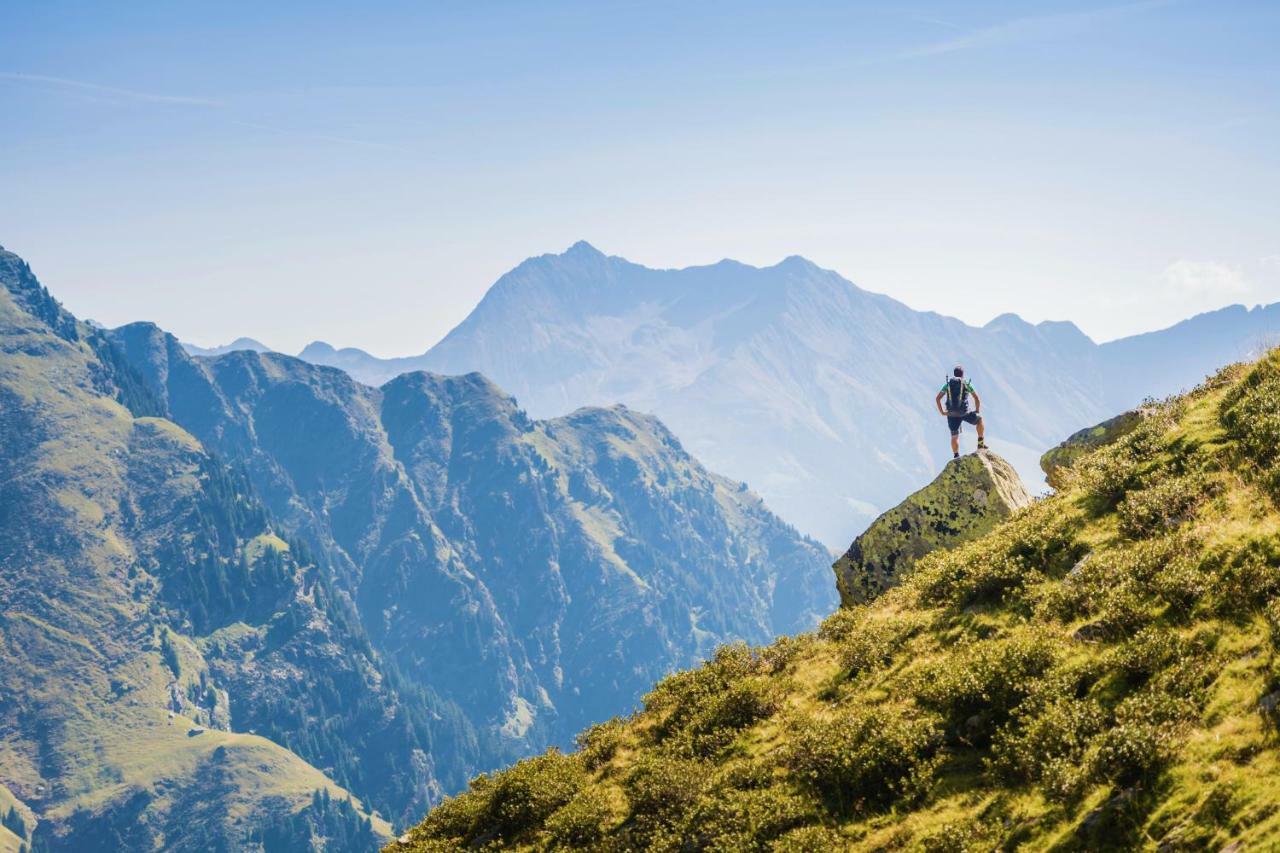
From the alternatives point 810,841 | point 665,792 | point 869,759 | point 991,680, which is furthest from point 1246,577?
point 665,792

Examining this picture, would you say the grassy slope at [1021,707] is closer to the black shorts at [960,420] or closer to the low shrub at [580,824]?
the low shrub at [580,824]

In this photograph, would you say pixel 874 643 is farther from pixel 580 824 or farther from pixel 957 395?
pixel 957 395

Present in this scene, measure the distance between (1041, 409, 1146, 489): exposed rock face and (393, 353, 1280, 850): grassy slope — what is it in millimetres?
5113

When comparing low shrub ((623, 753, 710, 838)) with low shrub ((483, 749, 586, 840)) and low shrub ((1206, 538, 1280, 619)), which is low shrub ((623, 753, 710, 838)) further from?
low shrub ((1206, 538, 1280, 619))

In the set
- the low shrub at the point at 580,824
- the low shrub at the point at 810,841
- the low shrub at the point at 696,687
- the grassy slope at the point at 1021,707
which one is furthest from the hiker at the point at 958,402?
the low shrub at the point at 810,841

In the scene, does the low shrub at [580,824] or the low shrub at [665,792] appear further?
the low shrub at [580,824]

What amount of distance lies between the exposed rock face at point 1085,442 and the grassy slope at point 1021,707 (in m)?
Answer: 5.11

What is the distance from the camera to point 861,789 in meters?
16.5

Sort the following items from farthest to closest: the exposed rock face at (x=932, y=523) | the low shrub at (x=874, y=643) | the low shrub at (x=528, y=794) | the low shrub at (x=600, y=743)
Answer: the exposed rock face at (x=932, y=523) < the low shrub at (x=600, y=743) < the low shrub at (x=874, y=643) < the low shrub at (x=528, y=794)

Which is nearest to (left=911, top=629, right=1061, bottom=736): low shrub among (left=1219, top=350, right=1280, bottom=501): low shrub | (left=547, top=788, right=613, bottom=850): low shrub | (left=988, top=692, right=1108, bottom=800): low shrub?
(left=988, top=692, right=1108, bottom=800): low shrub

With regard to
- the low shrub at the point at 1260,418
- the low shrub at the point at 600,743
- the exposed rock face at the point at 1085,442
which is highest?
the exposed rock face at the point at 1085,442

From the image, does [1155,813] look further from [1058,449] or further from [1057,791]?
[1058,449]

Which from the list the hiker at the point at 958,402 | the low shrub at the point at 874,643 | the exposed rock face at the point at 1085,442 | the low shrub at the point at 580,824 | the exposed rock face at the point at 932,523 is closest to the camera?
the low shrub at the point at 580,824

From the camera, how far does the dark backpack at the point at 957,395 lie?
3762cm
